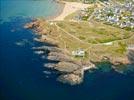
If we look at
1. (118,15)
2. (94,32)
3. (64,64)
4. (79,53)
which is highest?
(118,15)

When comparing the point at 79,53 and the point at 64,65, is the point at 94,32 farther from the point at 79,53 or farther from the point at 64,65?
the point at 64,65

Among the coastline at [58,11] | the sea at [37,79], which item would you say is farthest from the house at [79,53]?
the coastline at [58,11]

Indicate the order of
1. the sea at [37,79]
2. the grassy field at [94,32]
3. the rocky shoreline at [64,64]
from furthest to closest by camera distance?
the grassy field at [94,32], the rocky shoreline at [64,64], the sea at [37,79]

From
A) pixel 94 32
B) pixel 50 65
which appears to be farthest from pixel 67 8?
pixel 50 65

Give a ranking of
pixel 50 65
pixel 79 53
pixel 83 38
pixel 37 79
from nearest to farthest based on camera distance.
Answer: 1. pixel 37 79
2. pixel 50 65
3. pixel 79 53
4. pixel 83 38

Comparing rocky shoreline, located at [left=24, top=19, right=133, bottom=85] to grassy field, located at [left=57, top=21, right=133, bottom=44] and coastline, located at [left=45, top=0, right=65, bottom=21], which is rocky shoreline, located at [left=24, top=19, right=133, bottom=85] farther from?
coastline, located at [left=45, top=0, right=65, bottom=21]

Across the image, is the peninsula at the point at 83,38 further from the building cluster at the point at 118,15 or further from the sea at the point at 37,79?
the sea at the point at 37,79
